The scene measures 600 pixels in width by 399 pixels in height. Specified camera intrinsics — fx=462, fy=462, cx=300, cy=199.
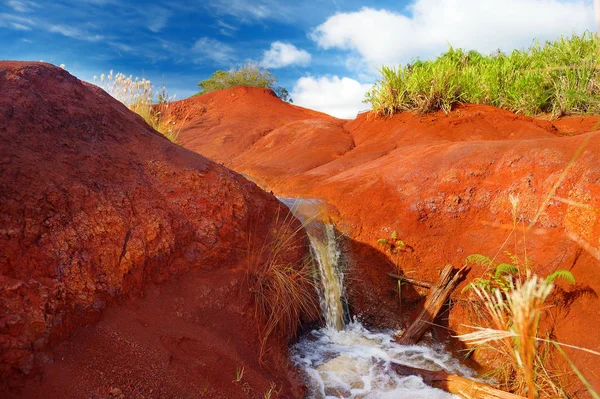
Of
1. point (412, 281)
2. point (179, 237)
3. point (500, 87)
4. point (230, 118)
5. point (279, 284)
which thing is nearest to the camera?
point (179, 237)

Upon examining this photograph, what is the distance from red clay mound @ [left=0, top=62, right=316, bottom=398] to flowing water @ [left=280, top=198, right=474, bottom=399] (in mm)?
416

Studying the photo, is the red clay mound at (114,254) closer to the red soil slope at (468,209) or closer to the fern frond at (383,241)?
the fern frond at (383,241)

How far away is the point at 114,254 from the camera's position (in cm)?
372

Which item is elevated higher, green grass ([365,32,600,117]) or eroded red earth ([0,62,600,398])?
green grass ([365,32,600,117])

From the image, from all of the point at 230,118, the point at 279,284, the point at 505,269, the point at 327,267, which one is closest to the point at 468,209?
the point at 505,269

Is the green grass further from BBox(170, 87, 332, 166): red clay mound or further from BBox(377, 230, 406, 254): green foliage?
BBox(377, 230, 406, 254): green foliage

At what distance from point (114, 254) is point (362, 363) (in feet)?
9.15

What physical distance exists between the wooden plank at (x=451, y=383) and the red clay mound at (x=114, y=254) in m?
1.26

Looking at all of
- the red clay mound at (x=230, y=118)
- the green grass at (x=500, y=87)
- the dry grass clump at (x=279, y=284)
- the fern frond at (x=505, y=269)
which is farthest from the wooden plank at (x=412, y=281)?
the red clay mound at (x=230, y=118)

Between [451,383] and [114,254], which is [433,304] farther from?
[114,254]

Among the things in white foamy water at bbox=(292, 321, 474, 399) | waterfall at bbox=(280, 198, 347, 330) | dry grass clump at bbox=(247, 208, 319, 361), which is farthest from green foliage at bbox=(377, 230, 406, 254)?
dry grass clump at bbox=(247, 208, 319, 361)

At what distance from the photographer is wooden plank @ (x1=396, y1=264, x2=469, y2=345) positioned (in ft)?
17.8

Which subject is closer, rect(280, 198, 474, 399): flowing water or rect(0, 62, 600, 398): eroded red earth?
rect(0, 62, 600, 398): eroded red earth

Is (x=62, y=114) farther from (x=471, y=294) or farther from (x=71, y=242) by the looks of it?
(x=471, y=294)
